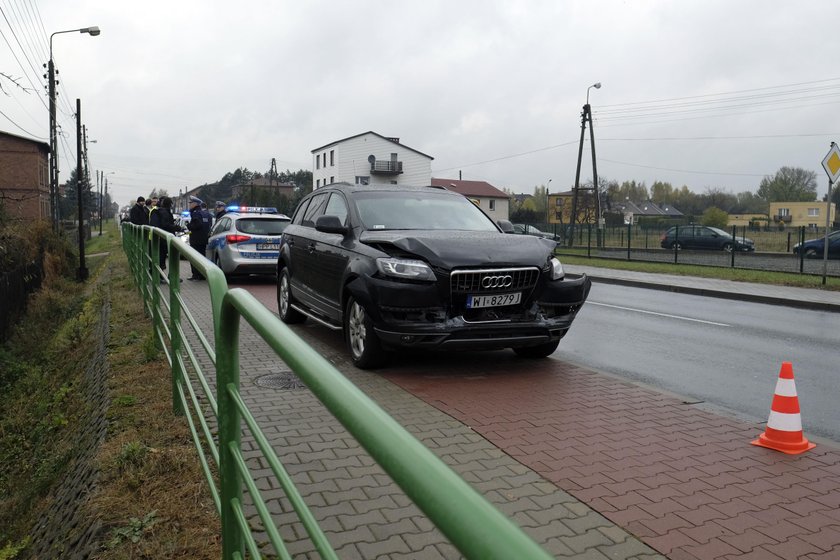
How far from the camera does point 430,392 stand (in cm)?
602

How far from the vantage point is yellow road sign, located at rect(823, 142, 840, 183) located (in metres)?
15.8

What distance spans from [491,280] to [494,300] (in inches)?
7.4

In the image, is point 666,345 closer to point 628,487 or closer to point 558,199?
point 628,487

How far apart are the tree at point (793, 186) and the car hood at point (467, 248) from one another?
8997 centimetres

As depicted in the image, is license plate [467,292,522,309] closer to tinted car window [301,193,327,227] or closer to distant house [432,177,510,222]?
tinted car window [301,193,327,227]

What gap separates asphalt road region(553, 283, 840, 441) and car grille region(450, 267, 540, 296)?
156 cm

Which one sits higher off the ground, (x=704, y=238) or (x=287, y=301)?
(x=704, y=238)

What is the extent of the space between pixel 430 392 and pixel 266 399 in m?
1.34

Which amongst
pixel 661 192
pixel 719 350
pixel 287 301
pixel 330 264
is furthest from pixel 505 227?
pixel 661 192

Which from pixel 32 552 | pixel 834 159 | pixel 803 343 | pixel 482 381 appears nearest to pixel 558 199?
pixel 834 159

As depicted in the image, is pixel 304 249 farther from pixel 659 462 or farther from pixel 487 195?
pixel 487 195

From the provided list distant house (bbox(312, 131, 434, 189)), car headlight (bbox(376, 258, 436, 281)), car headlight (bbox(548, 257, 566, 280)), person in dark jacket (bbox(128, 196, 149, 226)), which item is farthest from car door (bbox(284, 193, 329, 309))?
distant house (bbox(312, 131, 434, 189))

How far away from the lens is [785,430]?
484 centimetres

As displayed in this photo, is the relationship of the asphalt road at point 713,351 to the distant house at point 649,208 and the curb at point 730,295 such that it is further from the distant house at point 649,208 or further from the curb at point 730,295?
the distant house at point 649,208
